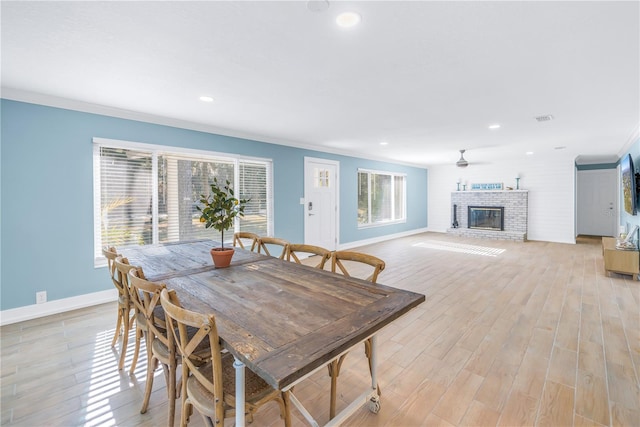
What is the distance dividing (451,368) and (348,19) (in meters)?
2.52

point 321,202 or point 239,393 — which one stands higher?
point 321,202

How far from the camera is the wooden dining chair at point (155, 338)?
1449 millimetres

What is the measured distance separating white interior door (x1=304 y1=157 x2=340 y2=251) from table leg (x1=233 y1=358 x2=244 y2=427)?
15.5 ft

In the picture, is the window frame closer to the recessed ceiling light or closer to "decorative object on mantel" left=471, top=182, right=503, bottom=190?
"decorative object on mantel" left=471, top=182, right=503, bottom=190

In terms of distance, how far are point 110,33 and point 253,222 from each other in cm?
343

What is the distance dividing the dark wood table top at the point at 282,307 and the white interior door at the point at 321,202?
11.6 ft

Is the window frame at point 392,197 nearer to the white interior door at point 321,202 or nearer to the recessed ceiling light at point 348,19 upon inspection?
the white interior door at point 321,202

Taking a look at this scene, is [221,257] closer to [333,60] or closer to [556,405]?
[333,60]

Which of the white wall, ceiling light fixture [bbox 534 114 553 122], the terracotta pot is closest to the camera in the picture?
the terracotta pot

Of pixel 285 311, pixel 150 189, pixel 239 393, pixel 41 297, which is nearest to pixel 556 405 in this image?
pixel 285 311

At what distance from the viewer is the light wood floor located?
1.70 metres

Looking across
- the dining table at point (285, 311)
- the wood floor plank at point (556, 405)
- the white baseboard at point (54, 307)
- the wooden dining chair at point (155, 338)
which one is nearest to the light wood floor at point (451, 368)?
the wood floor plank at point (556, 405)

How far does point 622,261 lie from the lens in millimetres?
4305

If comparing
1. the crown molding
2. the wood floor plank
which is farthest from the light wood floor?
the crown molding
